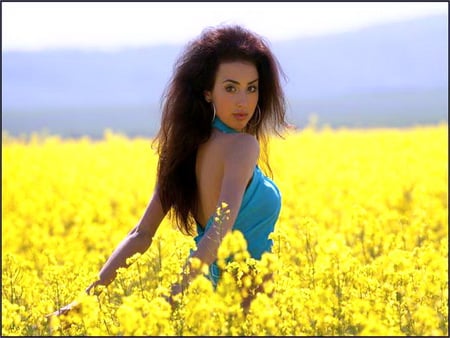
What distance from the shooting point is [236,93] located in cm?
427

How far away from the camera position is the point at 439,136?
17.3 m

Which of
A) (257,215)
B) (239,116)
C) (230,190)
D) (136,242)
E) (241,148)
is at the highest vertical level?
(239,116)

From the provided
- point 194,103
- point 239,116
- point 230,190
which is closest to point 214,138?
point 239,116

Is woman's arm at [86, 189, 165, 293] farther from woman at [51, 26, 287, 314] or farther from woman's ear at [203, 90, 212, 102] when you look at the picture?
woman's ear at [203, 90, 212, 102]

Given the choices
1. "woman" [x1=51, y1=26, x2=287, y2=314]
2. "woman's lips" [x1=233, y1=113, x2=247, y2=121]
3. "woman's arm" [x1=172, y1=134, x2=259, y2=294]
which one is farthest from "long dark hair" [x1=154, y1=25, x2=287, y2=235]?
"woman's arm" [x1=172, y1=134, x2=259, y2=294]

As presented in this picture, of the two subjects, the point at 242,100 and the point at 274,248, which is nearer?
the point at 274,248

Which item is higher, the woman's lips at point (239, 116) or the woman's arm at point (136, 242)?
the woman's lips at point (239, 116)

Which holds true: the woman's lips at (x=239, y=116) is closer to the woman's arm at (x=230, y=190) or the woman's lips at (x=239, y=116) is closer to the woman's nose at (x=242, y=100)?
the woman's nose at (x=242, y=100)

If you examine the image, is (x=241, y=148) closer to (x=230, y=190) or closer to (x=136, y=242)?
(x=230, y=190)

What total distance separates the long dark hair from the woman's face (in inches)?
1.7

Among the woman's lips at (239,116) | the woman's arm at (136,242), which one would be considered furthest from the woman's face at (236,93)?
the woman's arm at (136,242)

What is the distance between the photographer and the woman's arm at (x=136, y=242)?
4281 mm

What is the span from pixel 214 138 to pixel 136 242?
1.80 ft

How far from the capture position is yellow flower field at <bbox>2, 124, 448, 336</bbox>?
3.39m
